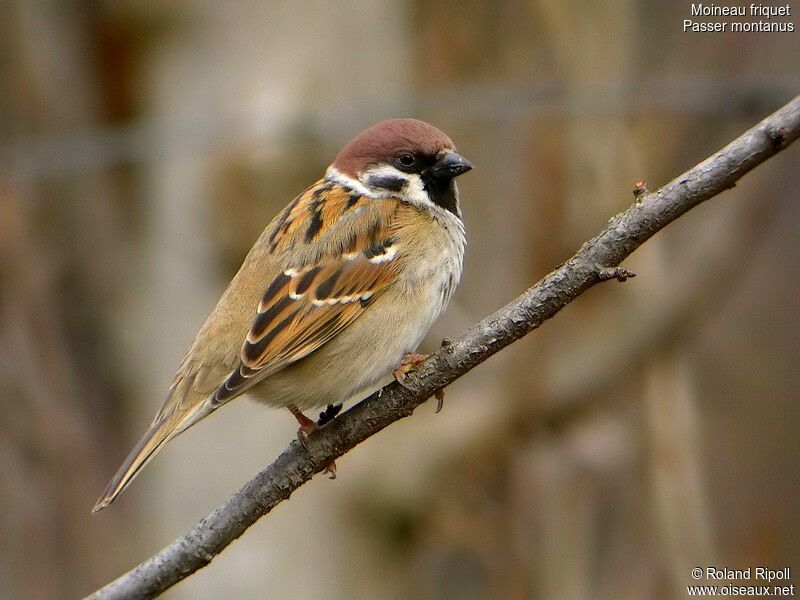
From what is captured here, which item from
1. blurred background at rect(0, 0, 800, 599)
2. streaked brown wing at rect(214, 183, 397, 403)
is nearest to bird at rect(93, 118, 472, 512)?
streaked brown wing at rect(214, 183, 397, 403)

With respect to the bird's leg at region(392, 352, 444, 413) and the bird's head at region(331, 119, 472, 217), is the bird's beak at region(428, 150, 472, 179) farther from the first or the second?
the bird's leg at region(392, 352, 444, 413)

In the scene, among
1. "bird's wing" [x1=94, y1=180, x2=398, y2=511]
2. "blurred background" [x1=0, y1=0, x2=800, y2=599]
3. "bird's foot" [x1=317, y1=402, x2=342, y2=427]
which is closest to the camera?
"bird's wing" [x1=94, y1=180, x2=398, y2=511]

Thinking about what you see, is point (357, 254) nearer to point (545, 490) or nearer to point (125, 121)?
point (545, 490)

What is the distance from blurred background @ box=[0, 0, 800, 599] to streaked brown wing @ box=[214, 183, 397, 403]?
1531mm

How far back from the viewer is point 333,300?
3.91 meters

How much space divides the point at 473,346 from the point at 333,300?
43.8 inches

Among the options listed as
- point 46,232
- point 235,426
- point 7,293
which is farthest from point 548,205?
point 46,232

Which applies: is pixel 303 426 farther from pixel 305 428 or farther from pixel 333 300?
pixel 333 300

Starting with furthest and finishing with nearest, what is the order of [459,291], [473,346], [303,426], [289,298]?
1. [459,291]
2. [289,298]
3. [303,426]
4. [473,346]

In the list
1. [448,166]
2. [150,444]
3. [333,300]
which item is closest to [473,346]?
[333,300]

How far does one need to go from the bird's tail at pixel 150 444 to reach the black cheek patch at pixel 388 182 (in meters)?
1.13

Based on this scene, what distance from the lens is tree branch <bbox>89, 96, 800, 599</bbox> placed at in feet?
8.30

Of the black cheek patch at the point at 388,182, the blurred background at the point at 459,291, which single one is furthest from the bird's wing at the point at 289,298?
the blurred background at the point at 459,291

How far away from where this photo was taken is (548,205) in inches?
213
